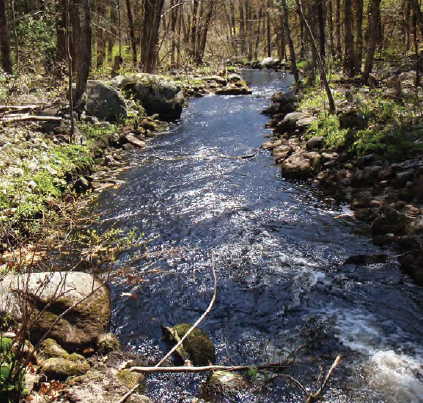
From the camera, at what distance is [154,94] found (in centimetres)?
1514

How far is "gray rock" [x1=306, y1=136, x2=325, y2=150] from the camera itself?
989 centimetres

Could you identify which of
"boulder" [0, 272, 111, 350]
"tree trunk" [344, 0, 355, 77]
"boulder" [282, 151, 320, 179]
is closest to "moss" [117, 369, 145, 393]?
"boulder" [0, 272, 111, 350]

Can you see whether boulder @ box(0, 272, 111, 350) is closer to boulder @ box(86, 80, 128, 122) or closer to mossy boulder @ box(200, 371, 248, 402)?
mossy boulder @ box(200, 371, 248, 402)

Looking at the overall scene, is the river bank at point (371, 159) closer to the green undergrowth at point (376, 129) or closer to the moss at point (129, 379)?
the green undergrowth at point (376, 129)

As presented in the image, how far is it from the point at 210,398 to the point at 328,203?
17.0 feet

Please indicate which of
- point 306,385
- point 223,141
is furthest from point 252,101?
point 306,385

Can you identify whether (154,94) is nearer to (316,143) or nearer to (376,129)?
(316,143)

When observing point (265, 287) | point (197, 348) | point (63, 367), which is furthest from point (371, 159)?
point (63, 367)

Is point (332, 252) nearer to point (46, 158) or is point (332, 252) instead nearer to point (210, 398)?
point (210, 398)

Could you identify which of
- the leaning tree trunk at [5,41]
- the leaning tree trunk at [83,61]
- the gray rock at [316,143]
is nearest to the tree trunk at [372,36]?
the gray rock at [316,143]

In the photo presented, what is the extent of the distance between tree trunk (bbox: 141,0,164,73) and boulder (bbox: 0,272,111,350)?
57.8 ft

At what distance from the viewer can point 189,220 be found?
7.18 meters

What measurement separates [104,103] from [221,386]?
433 inches

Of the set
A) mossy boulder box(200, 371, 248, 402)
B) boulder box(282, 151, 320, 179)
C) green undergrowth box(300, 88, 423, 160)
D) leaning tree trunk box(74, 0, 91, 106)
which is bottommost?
mossy boulder box(200, 371, 248, 402)
